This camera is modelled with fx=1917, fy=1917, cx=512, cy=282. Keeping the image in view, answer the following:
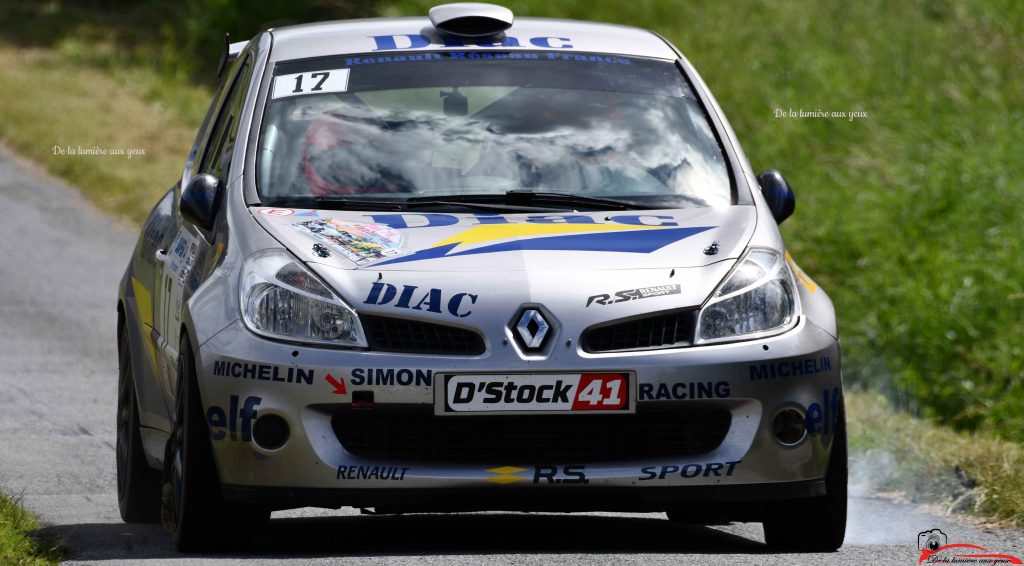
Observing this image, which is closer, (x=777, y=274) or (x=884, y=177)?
(x=777, y=274)

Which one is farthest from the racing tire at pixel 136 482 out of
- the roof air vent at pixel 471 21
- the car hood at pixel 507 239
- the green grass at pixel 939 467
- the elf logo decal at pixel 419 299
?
the green grass at pixel 939 467

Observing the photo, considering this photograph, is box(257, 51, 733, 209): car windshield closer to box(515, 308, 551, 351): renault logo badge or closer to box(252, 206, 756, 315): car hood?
box(252, 206, 756, 315): car hood

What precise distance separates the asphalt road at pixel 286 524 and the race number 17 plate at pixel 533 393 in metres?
0.42

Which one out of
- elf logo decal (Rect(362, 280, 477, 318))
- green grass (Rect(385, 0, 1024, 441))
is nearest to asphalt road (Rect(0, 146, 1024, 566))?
elf logo decal (Rect(362, 280, 477, 318))

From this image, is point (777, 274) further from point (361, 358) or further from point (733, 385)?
point (361, 358)

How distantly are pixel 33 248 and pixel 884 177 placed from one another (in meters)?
7.01

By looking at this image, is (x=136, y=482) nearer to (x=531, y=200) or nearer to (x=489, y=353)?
(x=531, y=200)

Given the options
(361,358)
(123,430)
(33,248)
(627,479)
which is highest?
(361,358)

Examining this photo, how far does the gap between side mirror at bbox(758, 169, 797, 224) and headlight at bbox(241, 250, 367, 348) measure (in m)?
1.58

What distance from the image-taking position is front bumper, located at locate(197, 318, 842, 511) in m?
5.23

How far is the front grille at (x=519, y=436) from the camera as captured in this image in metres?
5.32

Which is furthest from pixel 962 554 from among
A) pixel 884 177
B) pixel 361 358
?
pixel 884 177

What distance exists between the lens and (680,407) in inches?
209

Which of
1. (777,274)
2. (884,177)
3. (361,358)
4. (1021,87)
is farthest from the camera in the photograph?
(1021,87)
